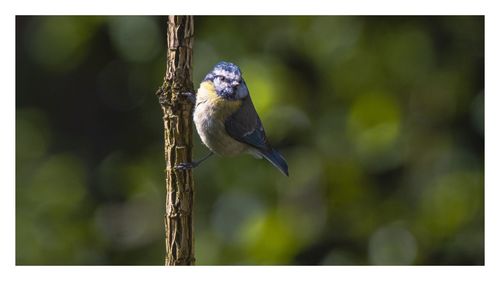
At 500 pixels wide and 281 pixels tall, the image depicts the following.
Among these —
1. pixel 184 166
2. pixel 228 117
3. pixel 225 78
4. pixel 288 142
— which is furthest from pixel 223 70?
pixel 288 142

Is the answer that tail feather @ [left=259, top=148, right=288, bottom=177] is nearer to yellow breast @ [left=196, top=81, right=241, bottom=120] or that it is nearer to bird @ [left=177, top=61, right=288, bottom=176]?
bird @ [left=177, top=61, right=288, bottom=176]

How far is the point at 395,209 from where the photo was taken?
3182 mm

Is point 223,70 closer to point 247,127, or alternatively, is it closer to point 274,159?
point 247,127

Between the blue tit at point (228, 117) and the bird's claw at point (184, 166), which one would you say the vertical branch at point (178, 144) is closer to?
the bird's claw at point (184, 166)

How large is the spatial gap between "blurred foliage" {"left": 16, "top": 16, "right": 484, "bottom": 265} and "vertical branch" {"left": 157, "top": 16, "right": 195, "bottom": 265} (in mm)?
819

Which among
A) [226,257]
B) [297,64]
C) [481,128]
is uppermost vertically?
[297,64]

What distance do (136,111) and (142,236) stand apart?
17.4 inches

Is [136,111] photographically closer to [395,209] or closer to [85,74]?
[85,74]

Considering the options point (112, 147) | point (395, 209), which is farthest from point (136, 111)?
point (395, 209)

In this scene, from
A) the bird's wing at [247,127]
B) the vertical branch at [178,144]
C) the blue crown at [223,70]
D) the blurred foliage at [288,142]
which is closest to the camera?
the vertical branch at [178,144]

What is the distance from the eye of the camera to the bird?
2395 mm

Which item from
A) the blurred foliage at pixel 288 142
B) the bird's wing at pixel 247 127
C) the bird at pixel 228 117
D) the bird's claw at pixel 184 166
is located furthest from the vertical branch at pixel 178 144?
the blurred foliage at pixel 288 142

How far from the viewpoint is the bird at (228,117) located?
7.86 feet

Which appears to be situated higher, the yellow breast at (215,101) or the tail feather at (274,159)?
the yellow breast at (215,101)
